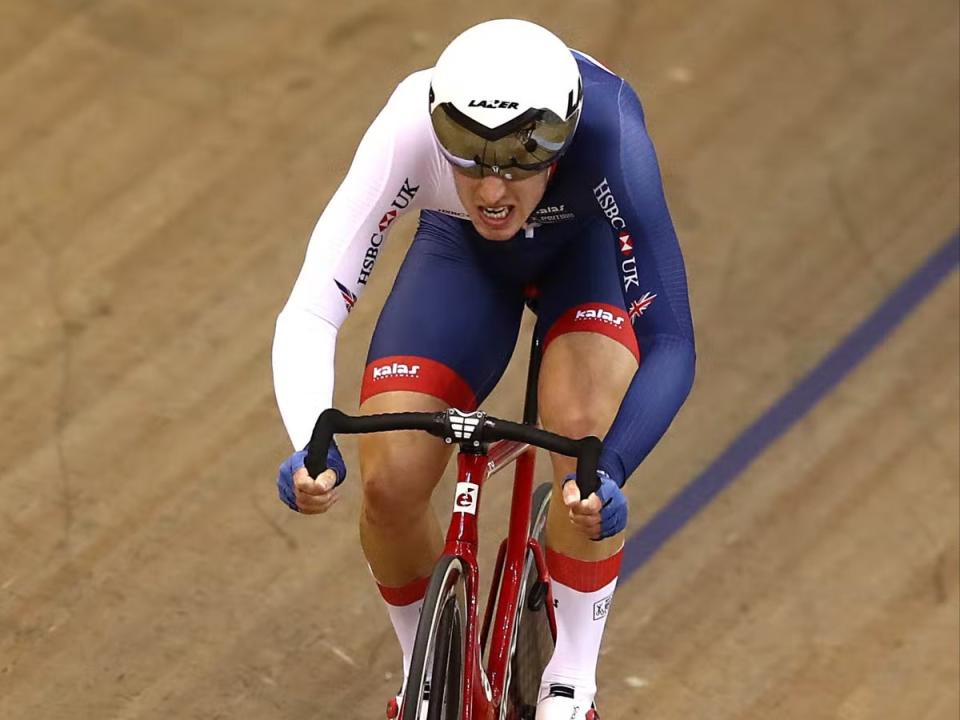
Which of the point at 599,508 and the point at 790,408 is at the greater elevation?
the point at 790,408

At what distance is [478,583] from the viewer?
3510mm

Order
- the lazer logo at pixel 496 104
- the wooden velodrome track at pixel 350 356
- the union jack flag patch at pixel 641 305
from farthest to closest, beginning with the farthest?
1. the wooden velodrome track at pixel 350 356
2. the union jack flag patch at pixel 641 305
3. the lazer logo at pixel 496 104

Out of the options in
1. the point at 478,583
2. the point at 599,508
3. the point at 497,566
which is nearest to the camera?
the point at 599,508

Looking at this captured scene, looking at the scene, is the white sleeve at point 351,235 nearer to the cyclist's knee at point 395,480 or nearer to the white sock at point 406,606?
the cyclist's knee at point 395,480

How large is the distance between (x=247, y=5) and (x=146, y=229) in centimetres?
Answer: 125

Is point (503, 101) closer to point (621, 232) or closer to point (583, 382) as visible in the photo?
point (621, 232)

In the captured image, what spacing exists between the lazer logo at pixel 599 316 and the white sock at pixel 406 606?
0.62 meters

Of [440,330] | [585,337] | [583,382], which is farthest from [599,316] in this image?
[440,330]

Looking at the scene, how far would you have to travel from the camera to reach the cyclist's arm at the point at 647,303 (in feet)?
10.6

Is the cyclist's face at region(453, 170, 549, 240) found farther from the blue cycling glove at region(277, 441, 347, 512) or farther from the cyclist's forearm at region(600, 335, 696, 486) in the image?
the blue cycling glove at region(277, 441, 347, 512)

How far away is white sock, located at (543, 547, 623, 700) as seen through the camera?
11.8 feet

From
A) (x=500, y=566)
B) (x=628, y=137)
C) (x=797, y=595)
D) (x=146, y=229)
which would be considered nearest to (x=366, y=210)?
(x=628, y=137)

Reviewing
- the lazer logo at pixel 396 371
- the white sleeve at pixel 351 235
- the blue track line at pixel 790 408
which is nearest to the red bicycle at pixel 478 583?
the lazer logo at pixel 396 371

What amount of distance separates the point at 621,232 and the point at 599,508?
0.67 metres
